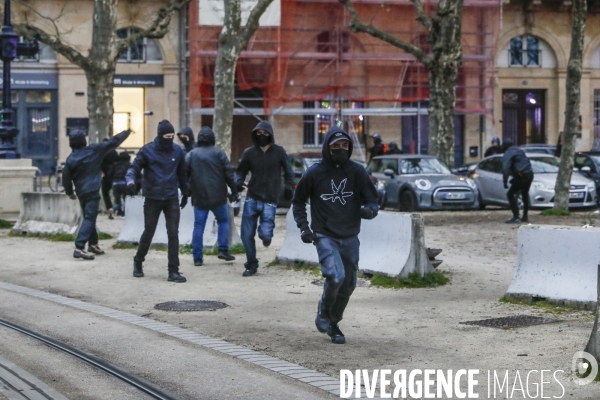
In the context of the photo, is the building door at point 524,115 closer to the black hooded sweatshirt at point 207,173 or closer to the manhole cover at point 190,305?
the black hooded sweatshirt at point 207,173

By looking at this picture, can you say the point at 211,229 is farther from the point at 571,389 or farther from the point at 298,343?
the point at 571,389

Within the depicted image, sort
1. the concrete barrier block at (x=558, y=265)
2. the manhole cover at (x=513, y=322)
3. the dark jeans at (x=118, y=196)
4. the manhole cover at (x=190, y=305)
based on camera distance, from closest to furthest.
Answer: the manhole cover at (x=513, y=322) → the concrete barrier block at (x=558, y=265) → the manhole cover at (x=190, y=305) → the dark jeans at (x=118, y=196)

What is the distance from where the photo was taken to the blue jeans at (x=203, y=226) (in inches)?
603

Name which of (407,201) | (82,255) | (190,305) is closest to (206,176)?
(82,255)

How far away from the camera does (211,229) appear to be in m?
17.1

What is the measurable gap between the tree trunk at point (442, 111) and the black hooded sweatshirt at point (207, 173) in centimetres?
1526

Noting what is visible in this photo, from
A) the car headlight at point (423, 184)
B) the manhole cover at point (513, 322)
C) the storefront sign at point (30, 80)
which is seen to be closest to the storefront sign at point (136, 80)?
the storefront sign at point (30, 80)

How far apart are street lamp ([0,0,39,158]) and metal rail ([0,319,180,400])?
45.1ft

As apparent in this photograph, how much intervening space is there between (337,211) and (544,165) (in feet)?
65.6

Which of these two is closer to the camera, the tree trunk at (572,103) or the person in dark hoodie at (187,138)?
the person in dark hoodie at (187,138)

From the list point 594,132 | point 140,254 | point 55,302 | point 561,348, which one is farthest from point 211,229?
point 594,132

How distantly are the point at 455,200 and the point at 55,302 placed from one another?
645 inches

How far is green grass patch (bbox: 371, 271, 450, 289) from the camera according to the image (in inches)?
524

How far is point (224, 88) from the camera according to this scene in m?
25.6
